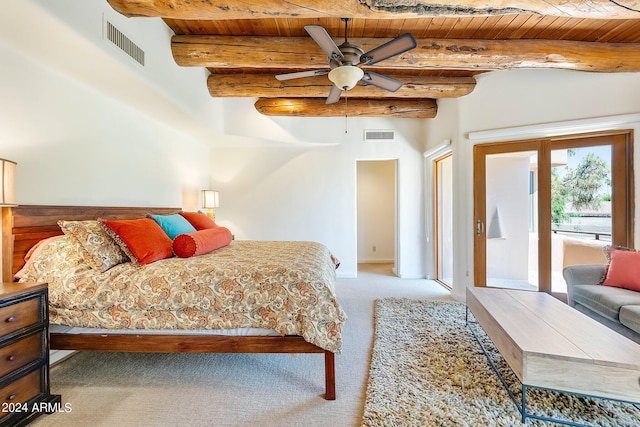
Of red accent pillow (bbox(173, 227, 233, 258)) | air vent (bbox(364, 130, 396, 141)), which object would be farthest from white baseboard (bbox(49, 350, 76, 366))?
air vent (bbox(364, 130, 396, 141))

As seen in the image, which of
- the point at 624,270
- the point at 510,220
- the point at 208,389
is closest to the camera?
the point at 208,389

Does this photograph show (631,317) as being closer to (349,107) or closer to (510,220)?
(510,220)

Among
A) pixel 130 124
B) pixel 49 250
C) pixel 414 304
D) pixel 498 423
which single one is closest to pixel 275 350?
pixel 498 423

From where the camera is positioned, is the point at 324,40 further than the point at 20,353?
Yes

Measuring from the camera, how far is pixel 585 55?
2748mm

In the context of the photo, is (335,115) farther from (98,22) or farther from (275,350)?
(275,350)

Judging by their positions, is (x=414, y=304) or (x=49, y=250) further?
(x=414, y=304)

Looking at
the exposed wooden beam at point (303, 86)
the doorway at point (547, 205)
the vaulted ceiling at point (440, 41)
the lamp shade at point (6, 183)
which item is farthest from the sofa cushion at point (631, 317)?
the lamp shade at point (6, 183)

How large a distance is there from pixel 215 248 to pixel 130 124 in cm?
167

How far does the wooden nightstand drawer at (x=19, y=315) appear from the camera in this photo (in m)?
1.41

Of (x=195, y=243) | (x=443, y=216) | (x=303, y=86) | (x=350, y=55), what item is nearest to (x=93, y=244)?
(x=195, y=243)

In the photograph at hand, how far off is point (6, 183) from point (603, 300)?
418 centimetres

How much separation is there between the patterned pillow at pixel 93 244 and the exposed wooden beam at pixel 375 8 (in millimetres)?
1610

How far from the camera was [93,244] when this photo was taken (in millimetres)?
1946
